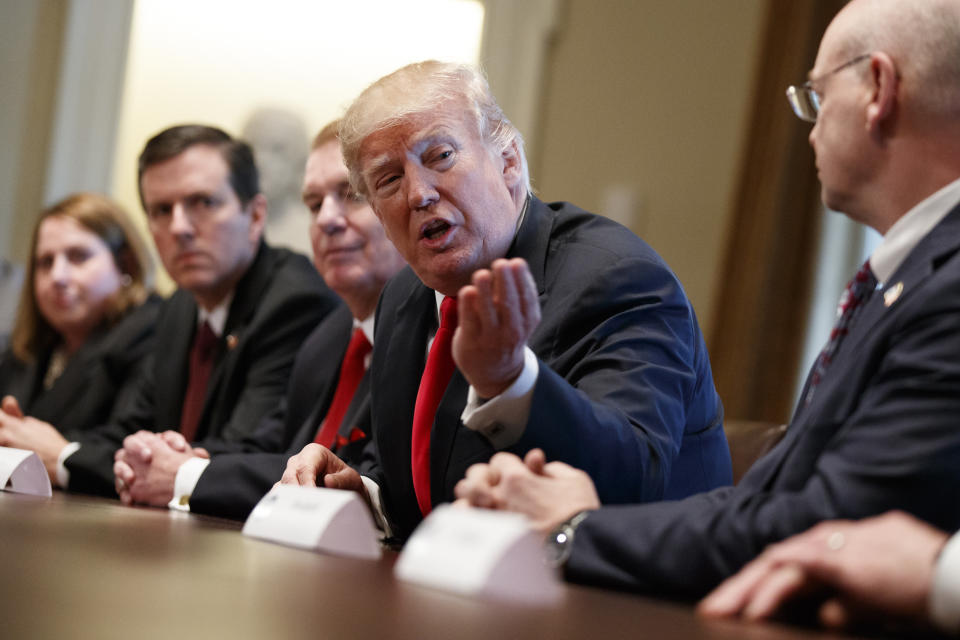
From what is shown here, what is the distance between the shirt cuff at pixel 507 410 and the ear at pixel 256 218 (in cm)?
241

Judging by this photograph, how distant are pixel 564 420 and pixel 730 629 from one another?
689 mm

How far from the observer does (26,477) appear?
96.3 inches

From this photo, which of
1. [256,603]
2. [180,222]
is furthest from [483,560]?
[180,222]

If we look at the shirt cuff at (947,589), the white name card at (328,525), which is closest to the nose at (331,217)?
the white name card at (328,525)

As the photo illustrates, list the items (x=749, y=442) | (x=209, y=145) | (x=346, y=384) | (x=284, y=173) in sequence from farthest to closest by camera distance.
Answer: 1. (x=284, y=173)
2. (x=209, y=145)
3. (x=346, y=384)
4. (x=749, y=442)

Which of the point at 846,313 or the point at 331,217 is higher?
the point at 846,313

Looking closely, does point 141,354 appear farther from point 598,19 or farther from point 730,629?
point 730,629

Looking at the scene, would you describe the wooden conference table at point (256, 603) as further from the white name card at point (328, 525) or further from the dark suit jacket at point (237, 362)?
the dark suit jacket at point (237, 362)

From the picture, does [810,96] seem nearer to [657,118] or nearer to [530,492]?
[530,492]

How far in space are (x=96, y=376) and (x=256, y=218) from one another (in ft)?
2.99

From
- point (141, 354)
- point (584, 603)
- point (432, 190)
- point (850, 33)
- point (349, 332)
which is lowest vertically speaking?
point (141, 354)

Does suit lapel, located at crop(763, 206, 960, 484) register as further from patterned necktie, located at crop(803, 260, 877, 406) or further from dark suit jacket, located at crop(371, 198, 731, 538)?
dark suit jacket, located at crop(371, 198, 731, 538)

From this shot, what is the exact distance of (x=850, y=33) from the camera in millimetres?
1690

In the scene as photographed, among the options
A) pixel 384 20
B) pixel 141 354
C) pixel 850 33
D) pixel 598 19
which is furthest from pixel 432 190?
pixel 384 20
